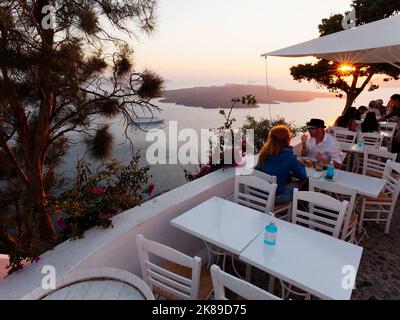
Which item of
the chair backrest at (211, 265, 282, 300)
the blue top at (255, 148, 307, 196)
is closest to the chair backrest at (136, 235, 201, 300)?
the chair backrest at (211, 265, 282, 300)

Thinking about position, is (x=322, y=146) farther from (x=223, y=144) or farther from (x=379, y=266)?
(x=379, y=266)

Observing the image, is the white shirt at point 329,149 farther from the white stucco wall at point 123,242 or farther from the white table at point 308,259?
the white table at point 308,259

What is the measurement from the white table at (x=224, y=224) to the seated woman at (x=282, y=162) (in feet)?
2.44

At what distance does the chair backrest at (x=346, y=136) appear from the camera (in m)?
4.53

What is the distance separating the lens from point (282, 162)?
258 cm

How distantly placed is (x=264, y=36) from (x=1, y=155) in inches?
279

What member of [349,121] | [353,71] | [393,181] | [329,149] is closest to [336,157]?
[329,149]

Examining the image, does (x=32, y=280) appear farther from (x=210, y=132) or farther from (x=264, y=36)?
(x=264, y=36)

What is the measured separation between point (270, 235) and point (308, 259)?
0.75ft

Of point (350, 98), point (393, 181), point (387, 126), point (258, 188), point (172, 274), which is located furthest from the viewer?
point (350, 98)

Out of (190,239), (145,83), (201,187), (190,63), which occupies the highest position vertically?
(190,63)

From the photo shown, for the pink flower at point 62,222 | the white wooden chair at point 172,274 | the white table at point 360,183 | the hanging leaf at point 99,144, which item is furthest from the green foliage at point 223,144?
the hanging leaf at point 99,144

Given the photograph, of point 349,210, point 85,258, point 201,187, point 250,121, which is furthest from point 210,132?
point 85,258

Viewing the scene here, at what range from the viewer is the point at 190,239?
7.55 feet
